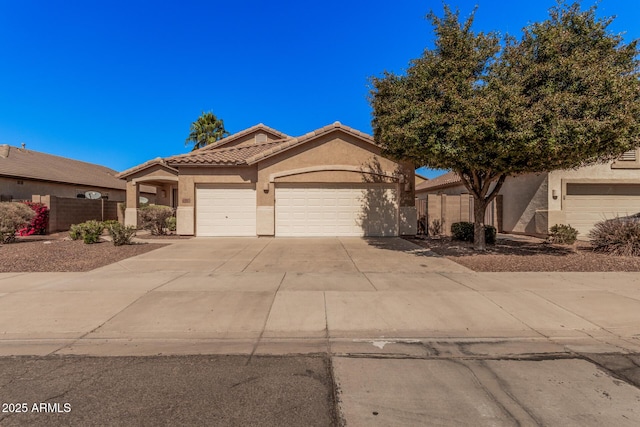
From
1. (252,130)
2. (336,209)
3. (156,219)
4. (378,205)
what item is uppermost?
(252,130)

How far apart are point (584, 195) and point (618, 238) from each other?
5826 millimetres

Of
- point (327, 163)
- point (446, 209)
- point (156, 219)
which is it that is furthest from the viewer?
point (156, 219)

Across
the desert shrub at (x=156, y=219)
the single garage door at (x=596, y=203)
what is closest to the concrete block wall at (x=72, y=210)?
the desert shrub at (x=156, y=219)

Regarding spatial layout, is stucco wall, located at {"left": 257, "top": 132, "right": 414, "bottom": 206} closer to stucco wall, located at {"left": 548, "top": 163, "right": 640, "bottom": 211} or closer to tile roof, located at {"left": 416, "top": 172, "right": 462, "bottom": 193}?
stucco wall, located at {"left": 548, "top": 163, "right": 640, "bottom": 211}

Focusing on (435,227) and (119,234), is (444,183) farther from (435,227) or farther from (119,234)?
(119,234)

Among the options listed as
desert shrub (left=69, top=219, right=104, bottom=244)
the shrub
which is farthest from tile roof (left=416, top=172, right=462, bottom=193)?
the shrub

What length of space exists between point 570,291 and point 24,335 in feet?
29.0

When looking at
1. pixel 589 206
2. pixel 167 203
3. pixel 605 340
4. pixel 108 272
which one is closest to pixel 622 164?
pixel 589 206

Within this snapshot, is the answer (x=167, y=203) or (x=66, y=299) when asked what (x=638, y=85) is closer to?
(x=66, y=299)

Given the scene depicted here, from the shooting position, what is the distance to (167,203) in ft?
81.4

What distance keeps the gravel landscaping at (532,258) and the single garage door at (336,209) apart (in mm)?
2691

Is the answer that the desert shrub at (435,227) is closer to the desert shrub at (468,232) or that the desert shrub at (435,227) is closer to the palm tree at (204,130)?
the desert shrub at (468,232)

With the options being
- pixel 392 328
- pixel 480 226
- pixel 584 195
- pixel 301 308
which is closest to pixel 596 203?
pixel 584 195

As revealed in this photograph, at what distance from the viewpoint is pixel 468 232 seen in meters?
12.9
